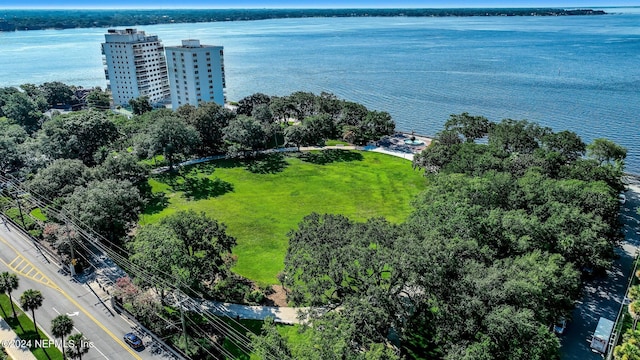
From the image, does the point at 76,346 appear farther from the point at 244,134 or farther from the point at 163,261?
the point at 244,134

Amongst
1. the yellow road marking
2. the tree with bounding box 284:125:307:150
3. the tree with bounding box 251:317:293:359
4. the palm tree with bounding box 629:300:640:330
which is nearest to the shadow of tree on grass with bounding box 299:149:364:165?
the tree with bounding box 284:125:307:150

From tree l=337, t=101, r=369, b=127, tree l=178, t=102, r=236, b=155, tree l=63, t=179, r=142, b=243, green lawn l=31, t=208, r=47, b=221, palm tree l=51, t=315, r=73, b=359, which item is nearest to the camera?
palm tree l=51, t=315, r=73, b=359

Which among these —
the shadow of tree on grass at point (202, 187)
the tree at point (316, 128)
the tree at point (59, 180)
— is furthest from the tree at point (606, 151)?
the tree at point (59, 180)

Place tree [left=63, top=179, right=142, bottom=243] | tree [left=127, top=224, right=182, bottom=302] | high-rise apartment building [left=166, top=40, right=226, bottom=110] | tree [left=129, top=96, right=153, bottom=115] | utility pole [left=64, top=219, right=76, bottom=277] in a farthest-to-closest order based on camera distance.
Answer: high-rise apartment building [left=166, top=40, right=226, bottom=110]
tree [left=129, top=96, right=153, bottom=115]
tree [left=63, top=179, right=142, bottom=243]
utility pole [left=64, top=219, right=76, bottom=277]
tree [left=127, top=224, right=182, bottom=302]

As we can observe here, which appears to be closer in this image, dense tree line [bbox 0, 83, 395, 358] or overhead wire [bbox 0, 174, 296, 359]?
overhead wire [bbox 0, 174, 296, 359]

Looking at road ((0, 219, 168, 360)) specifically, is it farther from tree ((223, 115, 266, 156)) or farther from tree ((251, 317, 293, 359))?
tree ((223, 115, 266, 156))

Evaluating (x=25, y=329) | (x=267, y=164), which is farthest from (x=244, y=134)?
(x=25, y=329)

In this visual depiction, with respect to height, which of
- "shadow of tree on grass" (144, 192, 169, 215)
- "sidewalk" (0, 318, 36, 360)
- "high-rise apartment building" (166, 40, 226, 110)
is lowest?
"sidewalk" (0, 318, 36, 360)
